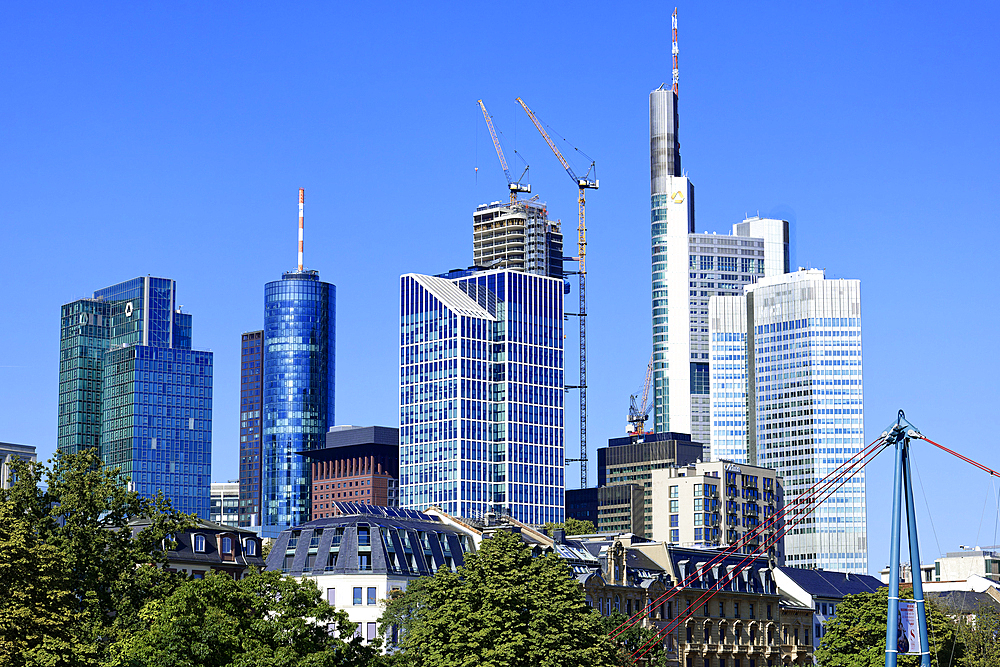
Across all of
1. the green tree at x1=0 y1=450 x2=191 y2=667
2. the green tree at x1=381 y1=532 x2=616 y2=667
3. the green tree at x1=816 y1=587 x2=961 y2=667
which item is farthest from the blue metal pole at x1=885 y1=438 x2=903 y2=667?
the green tree at x1=0 y1=450 x2=191 y2=667

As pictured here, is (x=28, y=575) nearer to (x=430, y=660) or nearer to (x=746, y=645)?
(x=430, y=660)

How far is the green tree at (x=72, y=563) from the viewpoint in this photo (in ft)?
284

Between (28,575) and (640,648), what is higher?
(28,575)

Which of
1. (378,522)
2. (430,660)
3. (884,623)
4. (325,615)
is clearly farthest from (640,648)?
(325,615)

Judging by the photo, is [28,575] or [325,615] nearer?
[325,615]

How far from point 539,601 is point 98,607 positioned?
3044 centimetres

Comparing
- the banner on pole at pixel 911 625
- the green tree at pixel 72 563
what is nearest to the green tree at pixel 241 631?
the green tree at pixel 72 563

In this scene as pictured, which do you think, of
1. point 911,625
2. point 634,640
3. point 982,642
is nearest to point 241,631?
point 911,625

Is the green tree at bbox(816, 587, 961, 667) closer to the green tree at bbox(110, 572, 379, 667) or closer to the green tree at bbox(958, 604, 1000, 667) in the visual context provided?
the green tree at bbox(958, 604, 1000, 667)

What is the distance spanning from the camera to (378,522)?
17112 centimetres

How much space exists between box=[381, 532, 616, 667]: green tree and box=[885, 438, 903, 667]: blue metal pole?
19825mm

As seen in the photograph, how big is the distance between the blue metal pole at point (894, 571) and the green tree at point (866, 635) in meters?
34.7

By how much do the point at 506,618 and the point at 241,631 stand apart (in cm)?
3323

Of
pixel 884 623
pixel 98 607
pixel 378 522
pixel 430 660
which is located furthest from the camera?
pixel 378 522
